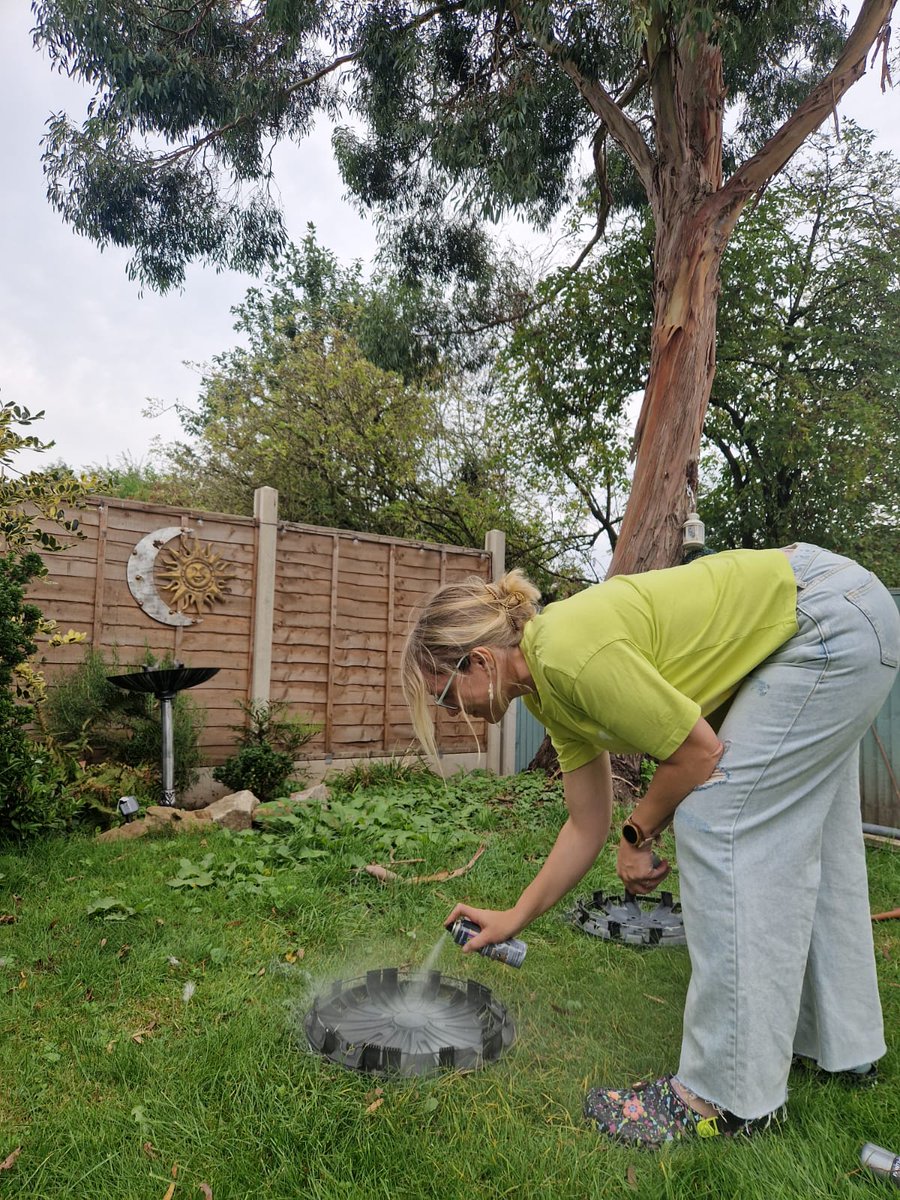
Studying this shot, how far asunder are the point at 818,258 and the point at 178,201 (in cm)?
832

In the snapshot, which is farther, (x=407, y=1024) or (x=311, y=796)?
(x=311, y=796)

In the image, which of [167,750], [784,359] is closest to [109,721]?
[167,750]

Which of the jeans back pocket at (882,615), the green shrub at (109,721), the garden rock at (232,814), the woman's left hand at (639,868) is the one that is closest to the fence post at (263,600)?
the green shrub at (109,721)

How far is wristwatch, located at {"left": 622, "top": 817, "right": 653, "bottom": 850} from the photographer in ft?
5.55

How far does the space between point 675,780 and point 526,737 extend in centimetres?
920

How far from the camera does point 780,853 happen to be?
4.99 ft

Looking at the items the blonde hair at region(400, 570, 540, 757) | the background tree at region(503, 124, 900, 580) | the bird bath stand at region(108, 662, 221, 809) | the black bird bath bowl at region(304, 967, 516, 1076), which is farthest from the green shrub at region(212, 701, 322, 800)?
the background tree at region(503, 124, 900, 580)

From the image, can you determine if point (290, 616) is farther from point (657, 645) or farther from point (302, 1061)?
point (657, 645)

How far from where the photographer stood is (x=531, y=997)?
7.42 feet

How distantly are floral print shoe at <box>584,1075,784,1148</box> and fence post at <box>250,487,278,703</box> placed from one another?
464 centimetres

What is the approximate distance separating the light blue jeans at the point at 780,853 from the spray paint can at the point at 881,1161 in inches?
6.3

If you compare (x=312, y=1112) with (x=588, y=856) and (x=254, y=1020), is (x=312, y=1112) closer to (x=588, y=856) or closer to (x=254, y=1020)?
(x=254, y=1020)

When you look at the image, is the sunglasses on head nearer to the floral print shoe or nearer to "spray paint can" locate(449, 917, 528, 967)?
"spray paint can" locate(449, 917, 528, 967)

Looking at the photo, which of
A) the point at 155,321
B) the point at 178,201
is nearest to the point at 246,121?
the point at 178,201
